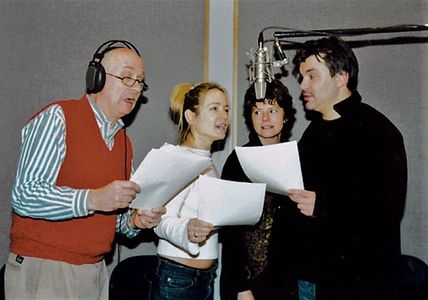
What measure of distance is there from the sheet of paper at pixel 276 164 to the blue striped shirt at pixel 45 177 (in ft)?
1.81

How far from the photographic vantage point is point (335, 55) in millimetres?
1830

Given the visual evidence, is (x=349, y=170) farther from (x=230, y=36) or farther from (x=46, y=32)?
(x=46, y=32)

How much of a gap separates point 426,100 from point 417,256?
0.77 m

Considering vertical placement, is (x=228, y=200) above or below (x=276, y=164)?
below

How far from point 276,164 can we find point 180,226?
43cm

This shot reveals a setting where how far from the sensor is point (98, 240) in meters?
1.67

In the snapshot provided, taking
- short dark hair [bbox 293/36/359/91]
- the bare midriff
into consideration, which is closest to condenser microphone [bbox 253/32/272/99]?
short dark hair [bbox 293/36/359/91]

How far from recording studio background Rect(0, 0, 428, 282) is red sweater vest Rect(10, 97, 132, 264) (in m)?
0.82

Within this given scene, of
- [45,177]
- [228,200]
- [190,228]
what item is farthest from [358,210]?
[45,177]

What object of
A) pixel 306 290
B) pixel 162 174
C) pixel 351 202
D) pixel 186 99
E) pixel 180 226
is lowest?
pixel 306 290

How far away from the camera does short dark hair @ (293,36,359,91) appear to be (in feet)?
5.97

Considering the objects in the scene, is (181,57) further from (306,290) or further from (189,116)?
(306,290)

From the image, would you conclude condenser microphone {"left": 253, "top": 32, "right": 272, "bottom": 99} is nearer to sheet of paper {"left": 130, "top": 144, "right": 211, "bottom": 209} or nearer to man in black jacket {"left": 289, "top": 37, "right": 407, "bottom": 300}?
man in black jacket {"left": 289, "top": 37, "right": 407, "bottom": 300}

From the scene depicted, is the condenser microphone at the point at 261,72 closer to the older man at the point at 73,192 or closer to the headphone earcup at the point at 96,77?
the older man at the point at 73,192
